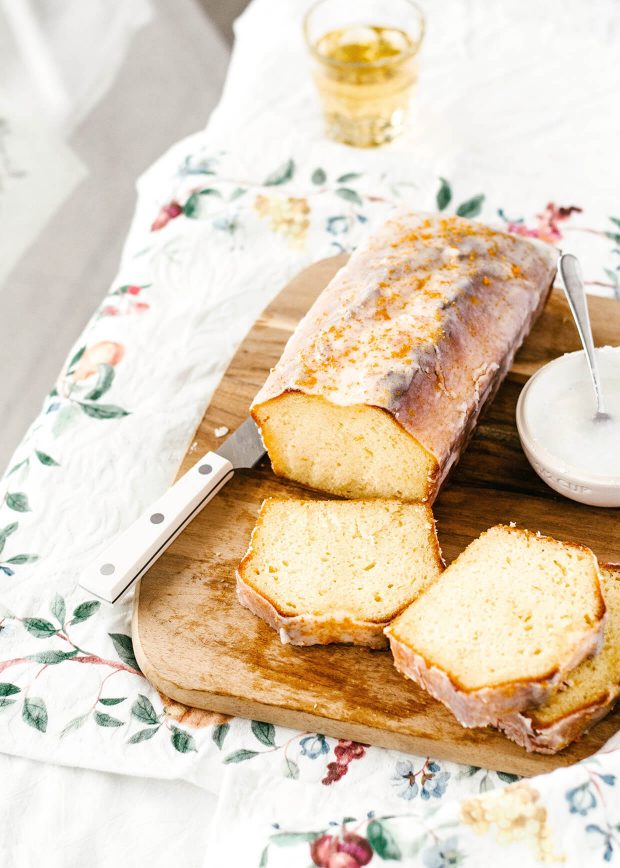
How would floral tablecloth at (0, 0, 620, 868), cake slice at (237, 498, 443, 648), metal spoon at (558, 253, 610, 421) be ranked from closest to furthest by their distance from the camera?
1. floral tablecloth at (0, 0, 620, 868)
2. cake slice at (237, 498, 443, 648)
3. metal spoon at (558, 253, 610, 421)

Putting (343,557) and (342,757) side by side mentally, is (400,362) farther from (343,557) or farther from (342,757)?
(342,757)

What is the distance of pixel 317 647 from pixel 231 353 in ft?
4.48

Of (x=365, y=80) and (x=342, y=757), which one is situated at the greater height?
(x=365, y=80)

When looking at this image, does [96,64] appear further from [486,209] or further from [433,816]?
[433,816]

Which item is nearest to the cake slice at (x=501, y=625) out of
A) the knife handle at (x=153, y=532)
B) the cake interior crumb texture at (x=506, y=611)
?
the cake interior crumb texture at (x=506, y=611)

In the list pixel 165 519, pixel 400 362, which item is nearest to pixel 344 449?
pixel 400 362

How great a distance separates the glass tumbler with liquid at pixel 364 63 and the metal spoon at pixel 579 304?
4.40ft

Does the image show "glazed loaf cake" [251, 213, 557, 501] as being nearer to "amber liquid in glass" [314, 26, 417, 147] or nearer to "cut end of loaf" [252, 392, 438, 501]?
"cut end of loaf" [252, 392, 438, 501]

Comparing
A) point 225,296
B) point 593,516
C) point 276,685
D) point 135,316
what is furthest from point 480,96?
point 276,685

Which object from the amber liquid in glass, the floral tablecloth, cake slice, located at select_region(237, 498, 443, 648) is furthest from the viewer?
the amber liquid in glass

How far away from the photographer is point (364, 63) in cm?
404

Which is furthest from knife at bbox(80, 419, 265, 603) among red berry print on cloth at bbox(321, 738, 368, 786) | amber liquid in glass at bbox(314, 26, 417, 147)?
amber liquid in glass at bbox(314, 26, 417, 147)

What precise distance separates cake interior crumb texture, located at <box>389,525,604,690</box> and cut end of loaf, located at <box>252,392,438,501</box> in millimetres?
326

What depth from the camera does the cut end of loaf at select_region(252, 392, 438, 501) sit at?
9.30 ft
